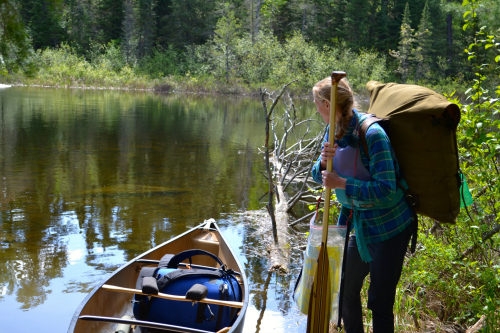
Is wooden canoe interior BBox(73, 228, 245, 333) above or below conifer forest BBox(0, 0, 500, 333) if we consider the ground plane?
below

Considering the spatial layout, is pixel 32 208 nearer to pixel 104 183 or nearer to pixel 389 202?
pixel 104 183

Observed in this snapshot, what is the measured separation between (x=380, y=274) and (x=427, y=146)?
2.15ft

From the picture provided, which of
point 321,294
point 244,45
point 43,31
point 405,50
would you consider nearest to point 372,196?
point 321,294

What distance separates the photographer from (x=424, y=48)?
1766 inches

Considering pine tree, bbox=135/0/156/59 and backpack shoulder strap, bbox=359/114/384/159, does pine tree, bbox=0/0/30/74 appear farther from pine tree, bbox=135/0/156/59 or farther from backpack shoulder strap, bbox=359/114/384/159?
pine tree, bbox=135/0/156/59

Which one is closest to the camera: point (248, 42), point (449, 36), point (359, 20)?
point (248, 42)

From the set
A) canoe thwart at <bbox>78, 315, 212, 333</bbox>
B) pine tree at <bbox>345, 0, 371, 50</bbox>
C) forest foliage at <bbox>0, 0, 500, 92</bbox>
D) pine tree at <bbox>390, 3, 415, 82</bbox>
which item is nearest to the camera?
canoe thwart at <bbox>78, 315, 212, 333</bbox>

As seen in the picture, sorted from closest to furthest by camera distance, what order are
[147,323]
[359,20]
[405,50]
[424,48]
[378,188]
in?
[378,188] → [147,323] → [405,50] → [424,48] → [359,20]

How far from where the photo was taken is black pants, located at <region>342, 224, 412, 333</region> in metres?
2.25

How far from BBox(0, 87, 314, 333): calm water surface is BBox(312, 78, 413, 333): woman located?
6.78 feet

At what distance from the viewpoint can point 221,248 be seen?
15.5ft

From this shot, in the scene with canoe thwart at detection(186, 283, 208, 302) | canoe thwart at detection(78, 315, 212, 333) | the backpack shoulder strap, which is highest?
the backpack shoulder strap

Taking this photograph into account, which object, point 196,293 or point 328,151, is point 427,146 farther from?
point 196,293

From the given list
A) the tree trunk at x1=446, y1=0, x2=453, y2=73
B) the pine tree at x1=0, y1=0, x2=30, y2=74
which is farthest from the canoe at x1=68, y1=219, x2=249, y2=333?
the tree trunk at x1=446, y1=0, x2=453, y2=73
